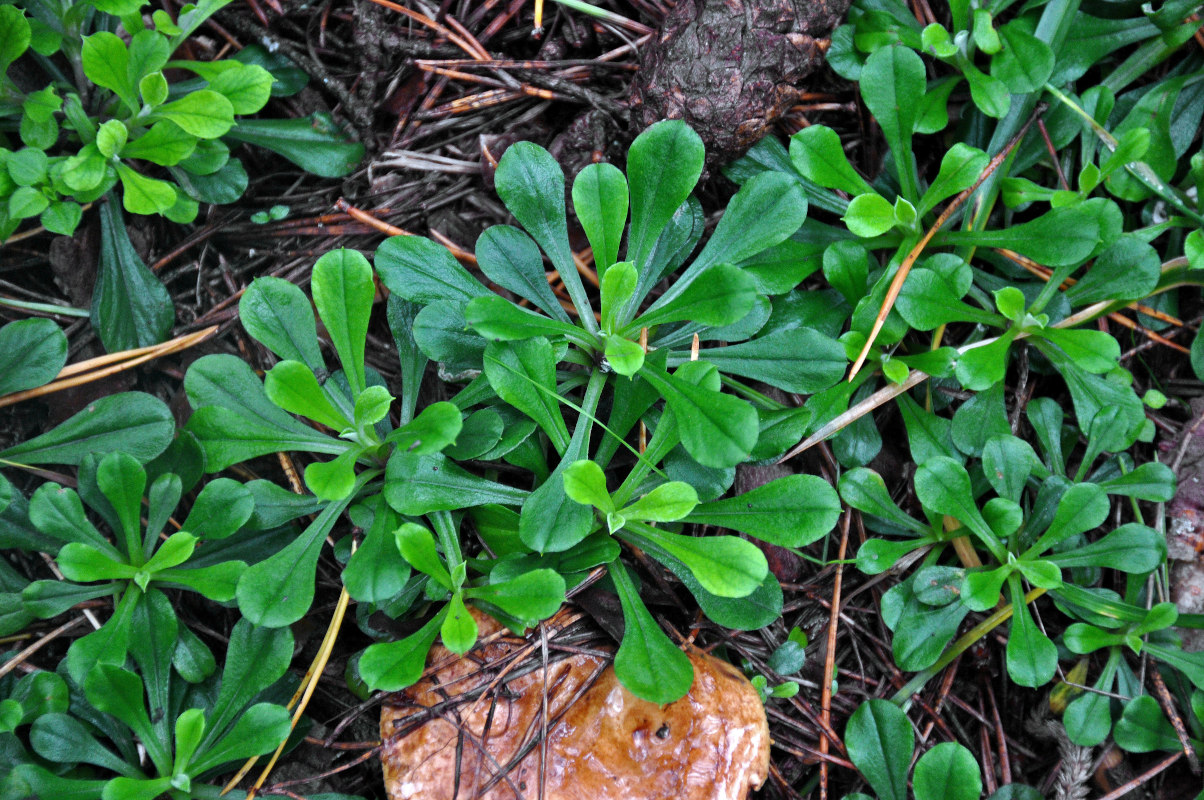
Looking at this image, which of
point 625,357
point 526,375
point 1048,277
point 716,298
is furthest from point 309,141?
point 1048,277

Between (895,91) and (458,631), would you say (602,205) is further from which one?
(458,631)

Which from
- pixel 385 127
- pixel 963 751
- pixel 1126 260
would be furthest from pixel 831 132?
pixel 963 751

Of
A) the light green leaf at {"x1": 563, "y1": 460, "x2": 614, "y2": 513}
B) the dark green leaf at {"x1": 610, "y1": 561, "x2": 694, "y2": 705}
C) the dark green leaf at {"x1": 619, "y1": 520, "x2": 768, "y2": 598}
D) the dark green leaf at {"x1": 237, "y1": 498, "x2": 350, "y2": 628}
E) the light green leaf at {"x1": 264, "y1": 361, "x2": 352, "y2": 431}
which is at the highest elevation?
the light green leaf at {"x1": 264, "y1": 361, "x2": 352, "y2": 431}

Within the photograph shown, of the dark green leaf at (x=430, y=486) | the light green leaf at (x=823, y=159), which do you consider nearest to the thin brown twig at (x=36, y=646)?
the dark green leaf at (x=430, y=486)

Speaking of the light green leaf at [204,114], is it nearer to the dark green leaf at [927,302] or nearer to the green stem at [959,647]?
the dark green leaf at [927,302]

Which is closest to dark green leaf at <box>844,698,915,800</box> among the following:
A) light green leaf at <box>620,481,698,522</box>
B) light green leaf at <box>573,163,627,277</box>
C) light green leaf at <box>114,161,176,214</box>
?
light green leaf at <box>620,481,698,522</box>

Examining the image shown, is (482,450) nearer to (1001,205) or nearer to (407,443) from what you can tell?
(407,443)

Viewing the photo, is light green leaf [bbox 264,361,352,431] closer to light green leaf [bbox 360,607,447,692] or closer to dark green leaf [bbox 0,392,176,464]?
A: dark green leaf [bbox 0,392,176,464]
